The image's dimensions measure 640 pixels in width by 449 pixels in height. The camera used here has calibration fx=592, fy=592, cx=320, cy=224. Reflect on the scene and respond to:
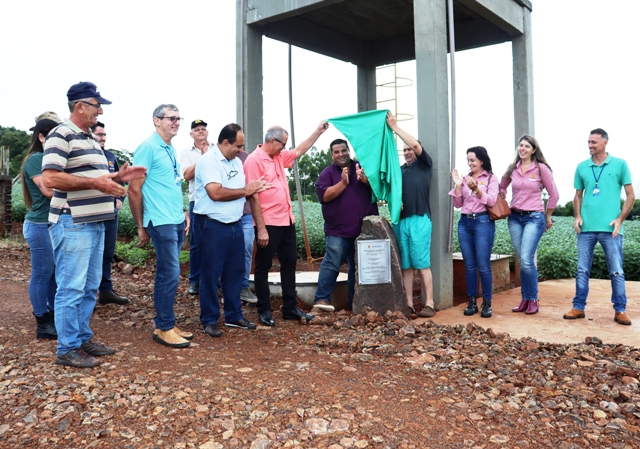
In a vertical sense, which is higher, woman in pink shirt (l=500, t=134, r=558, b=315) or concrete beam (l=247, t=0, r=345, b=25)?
concrete beam (l=247, t=0, r=345, b=25)

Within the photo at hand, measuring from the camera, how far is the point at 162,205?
4.84m

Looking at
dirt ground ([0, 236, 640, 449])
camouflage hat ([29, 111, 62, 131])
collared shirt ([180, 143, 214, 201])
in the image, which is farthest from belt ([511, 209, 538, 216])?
camouflage hat ([29, 111, 62, 131])

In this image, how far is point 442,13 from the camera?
687 centimetres

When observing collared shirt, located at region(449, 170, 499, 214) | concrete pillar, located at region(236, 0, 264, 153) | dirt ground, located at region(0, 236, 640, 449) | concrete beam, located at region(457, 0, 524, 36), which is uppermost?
concrete beam, located at region(457, 0, 524, 36)

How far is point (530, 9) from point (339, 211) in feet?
15.6

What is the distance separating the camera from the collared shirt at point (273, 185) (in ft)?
18.8

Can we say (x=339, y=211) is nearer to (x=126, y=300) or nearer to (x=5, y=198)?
(x=126, y=300)

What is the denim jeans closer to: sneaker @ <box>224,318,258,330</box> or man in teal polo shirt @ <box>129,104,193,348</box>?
man in teal polo shirt @ <box>129,104,193,348</box>

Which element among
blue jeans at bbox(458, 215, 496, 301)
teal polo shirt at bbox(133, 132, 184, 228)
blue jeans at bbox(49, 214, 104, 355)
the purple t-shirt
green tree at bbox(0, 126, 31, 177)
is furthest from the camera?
green tree at bbox(0, 126, 31, 177)

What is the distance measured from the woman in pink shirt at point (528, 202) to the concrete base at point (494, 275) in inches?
42.7

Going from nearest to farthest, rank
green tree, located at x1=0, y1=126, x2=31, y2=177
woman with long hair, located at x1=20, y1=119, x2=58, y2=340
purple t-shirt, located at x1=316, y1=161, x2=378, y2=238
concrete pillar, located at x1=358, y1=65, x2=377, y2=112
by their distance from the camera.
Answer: woman with long hair, located at x1=20, y1=119, x2=58, y2=340 < purple t-shirt, located at x1=316, y1=161, x2=378, y2=238 < concrete pillar, located at x1=358, y1=65, x2=377, y2=112 < green tree, located at x1=0, y1=126, x2=31, y2=177

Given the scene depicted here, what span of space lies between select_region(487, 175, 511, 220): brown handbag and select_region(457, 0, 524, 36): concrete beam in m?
2.61

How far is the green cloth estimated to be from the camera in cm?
650

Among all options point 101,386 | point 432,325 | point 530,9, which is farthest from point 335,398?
point 530,9
